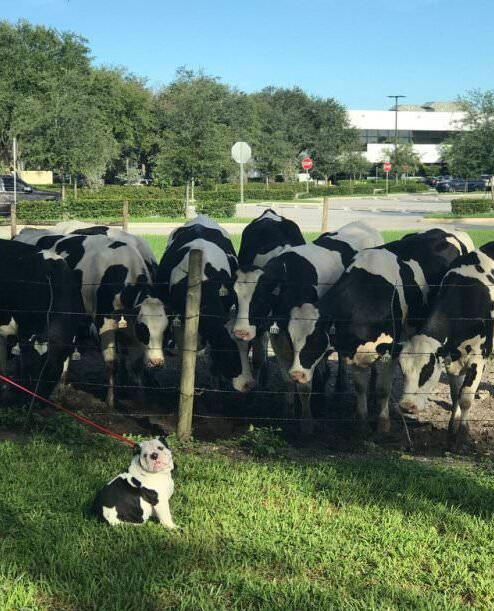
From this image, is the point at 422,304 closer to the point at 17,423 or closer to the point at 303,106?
the point at 17,423

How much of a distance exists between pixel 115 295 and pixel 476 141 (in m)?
35.7

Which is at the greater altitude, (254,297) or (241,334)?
(254,297)

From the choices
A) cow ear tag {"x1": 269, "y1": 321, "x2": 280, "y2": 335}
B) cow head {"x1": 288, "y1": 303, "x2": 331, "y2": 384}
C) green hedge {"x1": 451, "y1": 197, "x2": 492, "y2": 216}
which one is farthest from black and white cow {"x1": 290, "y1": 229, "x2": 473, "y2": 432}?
green hedge {"x1": 451, "y1": 197, "x2": 492, "y2": 216}

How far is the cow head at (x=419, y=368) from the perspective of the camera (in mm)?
7414

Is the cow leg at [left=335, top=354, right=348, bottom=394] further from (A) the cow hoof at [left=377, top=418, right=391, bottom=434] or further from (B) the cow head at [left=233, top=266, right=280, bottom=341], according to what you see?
(A) the cow hoof at [left=377, top=418, right=391, bottom=434]

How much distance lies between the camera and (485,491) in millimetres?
5742

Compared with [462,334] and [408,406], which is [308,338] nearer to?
[408,406]

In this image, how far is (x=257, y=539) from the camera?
15.8 ft

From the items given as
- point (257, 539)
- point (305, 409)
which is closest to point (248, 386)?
point (305, 409)

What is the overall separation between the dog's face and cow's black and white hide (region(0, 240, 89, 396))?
359 centimetres

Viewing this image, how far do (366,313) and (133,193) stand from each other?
36284mm

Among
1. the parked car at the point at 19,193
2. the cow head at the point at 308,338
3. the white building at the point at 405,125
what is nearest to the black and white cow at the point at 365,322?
the cow head at the point at 308,338

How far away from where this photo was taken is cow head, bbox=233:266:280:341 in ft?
28.8

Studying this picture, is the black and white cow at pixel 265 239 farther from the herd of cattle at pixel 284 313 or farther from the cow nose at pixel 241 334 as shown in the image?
the cow nose at pixel 241 334
